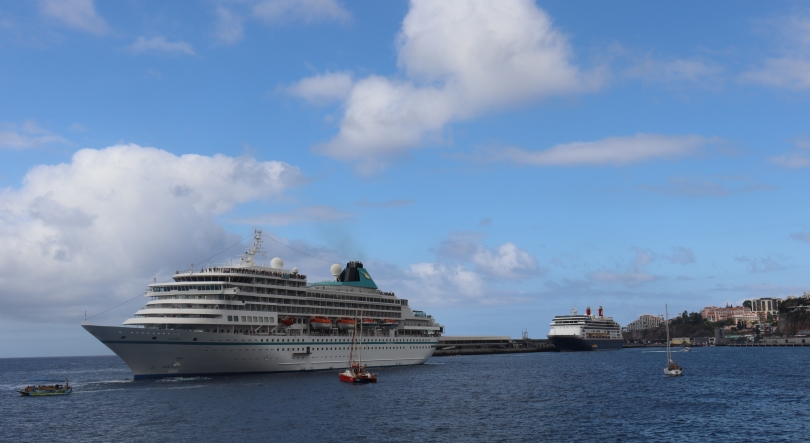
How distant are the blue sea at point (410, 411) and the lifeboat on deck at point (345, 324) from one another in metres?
11.7

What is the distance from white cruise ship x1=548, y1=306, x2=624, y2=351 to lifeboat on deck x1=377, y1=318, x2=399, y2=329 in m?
76.0

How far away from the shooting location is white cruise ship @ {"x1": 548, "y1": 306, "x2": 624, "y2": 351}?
150 m

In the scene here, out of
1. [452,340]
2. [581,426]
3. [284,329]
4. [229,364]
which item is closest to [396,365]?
[284,329]

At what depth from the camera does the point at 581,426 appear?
124 feet

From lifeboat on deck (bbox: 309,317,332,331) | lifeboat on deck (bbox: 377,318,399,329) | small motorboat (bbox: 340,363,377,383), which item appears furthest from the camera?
lifeboat on deck (bbox: 377,318,399,329)

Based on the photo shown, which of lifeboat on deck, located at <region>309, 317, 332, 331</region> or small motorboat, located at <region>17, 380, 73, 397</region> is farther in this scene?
lifeboat on deck, located at <region>309, 317, 332, 331</region>

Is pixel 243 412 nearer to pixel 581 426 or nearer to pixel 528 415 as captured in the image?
pixel 528 415

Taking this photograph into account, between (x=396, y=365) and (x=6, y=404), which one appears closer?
(x=6, y=404)

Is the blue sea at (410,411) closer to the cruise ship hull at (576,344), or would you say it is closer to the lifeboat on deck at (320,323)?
the lifeboat on deck at (320,323)

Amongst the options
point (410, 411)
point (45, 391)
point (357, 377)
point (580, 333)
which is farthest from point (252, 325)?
point (580, 333)

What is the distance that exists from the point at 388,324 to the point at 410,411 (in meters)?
40.5

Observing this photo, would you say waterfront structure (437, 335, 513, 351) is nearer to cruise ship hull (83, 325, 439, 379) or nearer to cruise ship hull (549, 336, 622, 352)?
cruise ship hull (549, 336, 622, 352)

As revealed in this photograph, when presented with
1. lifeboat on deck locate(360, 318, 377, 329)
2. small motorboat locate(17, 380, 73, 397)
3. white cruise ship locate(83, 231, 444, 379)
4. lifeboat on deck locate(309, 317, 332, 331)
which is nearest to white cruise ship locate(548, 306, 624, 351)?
white cruise ship locate(83, 231, 444, 379)

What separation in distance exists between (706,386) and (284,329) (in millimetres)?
41766
